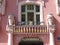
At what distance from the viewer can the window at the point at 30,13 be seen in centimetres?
1723

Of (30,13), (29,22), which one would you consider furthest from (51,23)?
(30,13)

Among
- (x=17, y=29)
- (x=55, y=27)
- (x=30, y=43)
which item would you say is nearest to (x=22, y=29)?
(x=17, y=29)

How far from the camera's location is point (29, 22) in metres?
17.1

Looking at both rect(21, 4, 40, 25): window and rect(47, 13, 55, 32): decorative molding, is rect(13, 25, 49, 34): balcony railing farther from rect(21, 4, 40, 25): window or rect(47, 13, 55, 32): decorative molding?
rect(21, 4, 40, 25): window

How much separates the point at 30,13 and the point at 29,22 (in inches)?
30.6

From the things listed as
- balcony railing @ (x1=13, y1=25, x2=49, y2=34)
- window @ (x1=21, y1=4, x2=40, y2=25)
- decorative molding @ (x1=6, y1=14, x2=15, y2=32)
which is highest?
window @ (x1=21, y1=4, x2=40, y2=25)

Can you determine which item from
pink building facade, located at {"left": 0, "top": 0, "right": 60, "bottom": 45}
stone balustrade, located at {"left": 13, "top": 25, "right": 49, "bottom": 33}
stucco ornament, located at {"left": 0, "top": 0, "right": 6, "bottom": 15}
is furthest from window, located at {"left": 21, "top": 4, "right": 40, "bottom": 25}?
stucco ornament, located at {"left": 0, "top": 0, "right": 6, "bottom": 15}

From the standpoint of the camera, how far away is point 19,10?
17.2 metres

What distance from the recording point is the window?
17.2 metres

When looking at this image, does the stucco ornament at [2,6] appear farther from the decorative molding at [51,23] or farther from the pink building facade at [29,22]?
the decorative molding at [51,23]

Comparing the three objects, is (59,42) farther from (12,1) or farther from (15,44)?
(12,1)

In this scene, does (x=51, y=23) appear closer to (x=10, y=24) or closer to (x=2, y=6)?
(x=10, y=24)

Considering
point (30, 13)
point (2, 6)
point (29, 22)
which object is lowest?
point (29, 22)

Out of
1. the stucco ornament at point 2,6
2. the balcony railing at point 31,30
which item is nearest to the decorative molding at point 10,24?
the balcony railing at point 31,30
